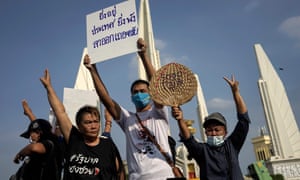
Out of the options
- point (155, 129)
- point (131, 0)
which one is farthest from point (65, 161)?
point (131, 0)

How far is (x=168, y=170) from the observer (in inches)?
80.3

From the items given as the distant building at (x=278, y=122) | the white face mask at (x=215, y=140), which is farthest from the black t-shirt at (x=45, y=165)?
the distant building at (x=278, y=122)

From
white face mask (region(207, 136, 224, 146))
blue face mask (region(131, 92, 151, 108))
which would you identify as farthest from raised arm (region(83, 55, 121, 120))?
white face mask (region(207, 136, 224, 146))

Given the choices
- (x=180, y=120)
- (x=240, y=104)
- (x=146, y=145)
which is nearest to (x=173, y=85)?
(x=180, y=120)

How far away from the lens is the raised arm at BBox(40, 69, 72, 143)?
2111mm

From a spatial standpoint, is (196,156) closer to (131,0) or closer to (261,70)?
(131,0)

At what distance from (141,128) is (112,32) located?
114 cm

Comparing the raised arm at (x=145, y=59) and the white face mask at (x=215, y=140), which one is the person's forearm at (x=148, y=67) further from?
the white face mask at (x=215, y=140)

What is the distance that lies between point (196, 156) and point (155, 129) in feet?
1.33

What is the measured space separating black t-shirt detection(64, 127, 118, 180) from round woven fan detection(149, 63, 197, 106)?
0.52m

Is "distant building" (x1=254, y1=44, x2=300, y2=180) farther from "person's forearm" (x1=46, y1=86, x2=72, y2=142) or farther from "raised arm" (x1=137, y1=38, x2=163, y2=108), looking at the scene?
"person's forearm" (x1=46, y1=86, x2=72, y2=142)

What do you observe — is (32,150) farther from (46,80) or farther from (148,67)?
(148,67)

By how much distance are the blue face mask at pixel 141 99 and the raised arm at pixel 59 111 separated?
527 mm

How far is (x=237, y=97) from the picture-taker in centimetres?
237
